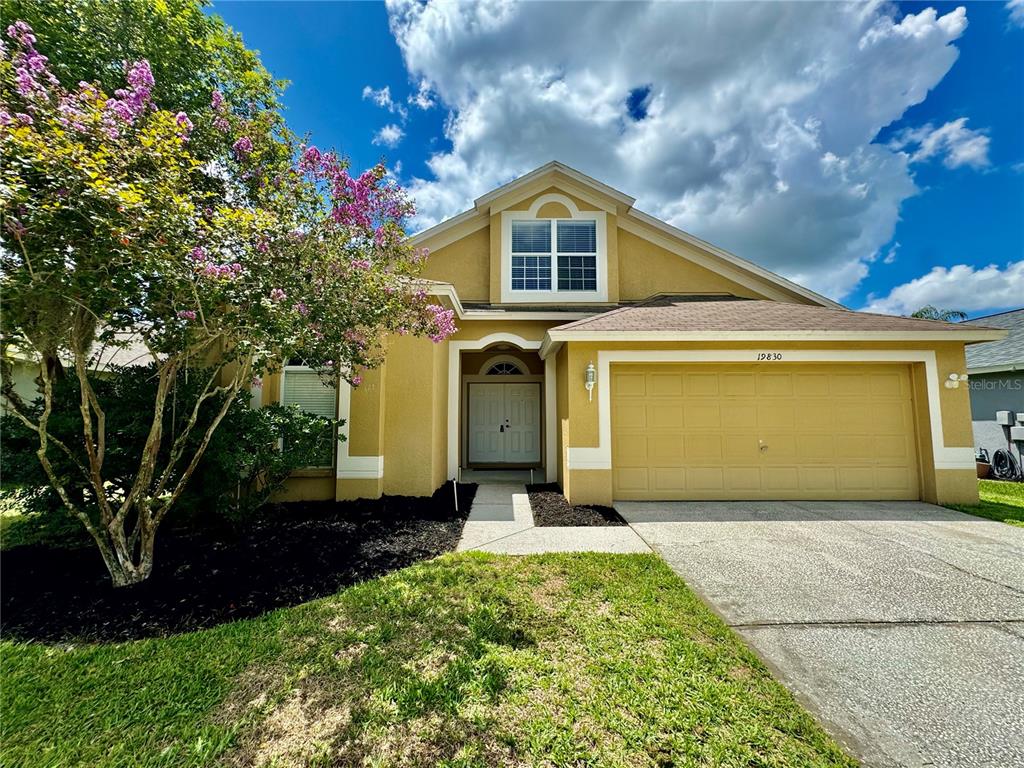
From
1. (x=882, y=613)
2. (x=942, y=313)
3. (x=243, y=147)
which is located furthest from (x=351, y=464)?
(x=942, y=313)

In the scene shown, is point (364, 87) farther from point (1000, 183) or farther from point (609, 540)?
point (1000, 183)

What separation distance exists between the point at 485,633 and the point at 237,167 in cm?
616

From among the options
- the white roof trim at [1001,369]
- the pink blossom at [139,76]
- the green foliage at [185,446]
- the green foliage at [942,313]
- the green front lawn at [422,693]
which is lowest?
the green front lawn at [422,693]

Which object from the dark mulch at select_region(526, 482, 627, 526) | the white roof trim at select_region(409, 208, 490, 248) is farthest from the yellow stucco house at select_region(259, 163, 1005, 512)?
the white roof trim at select_region(409, 208, 490, 248)

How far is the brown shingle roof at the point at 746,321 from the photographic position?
7535 millimetres

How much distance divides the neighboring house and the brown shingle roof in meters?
6.62

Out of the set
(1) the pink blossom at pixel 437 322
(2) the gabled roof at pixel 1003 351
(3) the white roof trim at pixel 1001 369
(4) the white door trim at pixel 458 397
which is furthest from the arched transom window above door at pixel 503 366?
(3) the white roof trim at pixel 1001 369

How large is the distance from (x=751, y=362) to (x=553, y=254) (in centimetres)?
558

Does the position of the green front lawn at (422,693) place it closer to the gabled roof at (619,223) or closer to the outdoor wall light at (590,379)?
the outdoor wall light at (590,379)

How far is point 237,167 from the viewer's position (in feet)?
17.4

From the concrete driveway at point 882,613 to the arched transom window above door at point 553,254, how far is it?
624cm

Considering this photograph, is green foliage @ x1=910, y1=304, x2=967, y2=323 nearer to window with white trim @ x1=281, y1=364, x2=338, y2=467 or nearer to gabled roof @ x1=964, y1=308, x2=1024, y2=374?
gabled roof @ x1=964, y1=308, x2=1024, y2=374

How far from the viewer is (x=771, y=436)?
791cm

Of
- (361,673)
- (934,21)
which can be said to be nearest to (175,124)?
(361,673)
